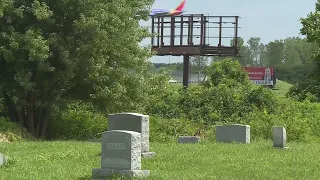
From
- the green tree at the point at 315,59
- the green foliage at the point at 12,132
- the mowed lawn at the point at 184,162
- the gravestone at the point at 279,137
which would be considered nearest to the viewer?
the mowed lawn at the point at 184,162

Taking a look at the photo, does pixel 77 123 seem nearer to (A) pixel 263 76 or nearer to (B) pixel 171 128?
(B) pixel 171 128

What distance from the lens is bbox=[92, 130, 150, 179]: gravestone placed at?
1108 centimetres

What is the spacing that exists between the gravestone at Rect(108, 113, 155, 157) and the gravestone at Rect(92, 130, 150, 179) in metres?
3.18

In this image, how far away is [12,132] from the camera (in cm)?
2130

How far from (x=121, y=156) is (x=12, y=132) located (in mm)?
11007

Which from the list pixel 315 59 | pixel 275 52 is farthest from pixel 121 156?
pixel 275 52

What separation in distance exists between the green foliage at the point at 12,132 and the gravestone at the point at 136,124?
22.2 ft

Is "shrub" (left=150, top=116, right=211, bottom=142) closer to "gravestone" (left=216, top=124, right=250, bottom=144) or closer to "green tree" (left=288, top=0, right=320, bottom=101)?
"gravestone" (left=216, top=124, right=250, bottom=144)

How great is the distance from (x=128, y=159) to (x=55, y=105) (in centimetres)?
1181

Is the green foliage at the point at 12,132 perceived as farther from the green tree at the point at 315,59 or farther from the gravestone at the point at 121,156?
the green tree at the point at 315,59

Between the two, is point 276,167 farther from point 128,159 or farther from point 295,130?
point 295,130

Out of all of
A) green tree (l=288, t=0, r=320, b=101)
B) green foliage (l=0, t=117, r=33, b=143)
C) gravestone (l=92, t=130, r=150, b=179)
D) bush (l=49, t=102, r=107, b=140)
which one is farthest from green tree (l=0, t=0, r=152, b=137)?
green tree (l=288, t=0, r=320, b=101)

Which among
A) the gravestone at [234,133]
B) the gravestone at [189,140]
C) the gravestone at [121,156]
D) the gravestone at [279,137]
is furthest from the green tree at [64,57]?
the gravestone at [121,156]

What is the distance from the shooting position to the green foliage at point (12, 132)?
68.2 feet
